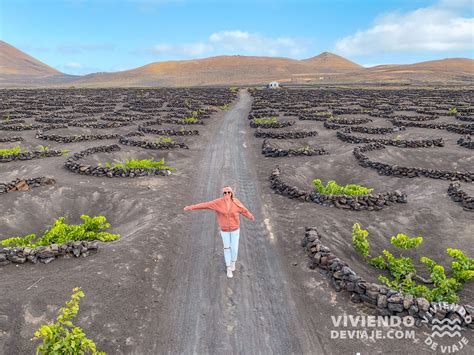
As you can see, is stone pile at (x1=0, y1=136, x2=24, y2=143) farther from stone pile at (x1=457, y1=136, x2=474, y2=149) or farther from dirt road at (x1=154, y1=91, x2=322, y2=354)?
stone pile at (x1=457, y1=136, x2=474, y2=149)

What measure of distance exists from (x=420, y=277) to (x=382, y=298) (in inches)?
143

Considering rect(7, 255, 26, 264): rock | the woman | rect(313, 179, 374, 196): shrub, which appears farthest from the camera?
rect(313, 179, 374, 196): shrub

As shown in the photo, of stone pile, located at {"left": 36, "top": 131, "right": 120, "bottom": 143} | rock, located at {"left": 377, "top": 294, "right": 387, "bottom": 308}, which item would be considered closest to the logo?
rock, located at {"left": 377, "top": 294, "right": 387, "bottom": 308}

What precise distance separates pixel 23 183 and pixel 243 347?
16708 millimetres

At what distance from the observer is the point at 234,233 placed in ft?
34.0

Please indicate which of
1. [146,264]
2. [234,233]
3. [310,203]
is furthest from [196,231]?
[310,203]

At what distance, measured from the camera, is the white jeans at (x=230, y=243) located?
10387 mm

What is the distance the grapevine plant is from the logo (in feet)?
5.00

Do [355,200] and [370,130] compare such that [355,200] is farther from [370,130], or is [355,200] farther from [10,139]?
[10,139]

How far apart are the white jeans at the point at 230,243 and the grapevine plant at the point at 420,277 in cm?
508

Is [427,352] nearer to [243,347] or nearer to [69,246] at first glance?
[243,347]

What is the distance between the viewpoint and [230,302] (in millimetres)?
9875

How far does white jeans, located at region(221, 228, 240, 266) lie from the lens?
34.1 ft

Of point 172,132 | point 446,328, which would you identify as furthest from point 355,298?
point 172,132
